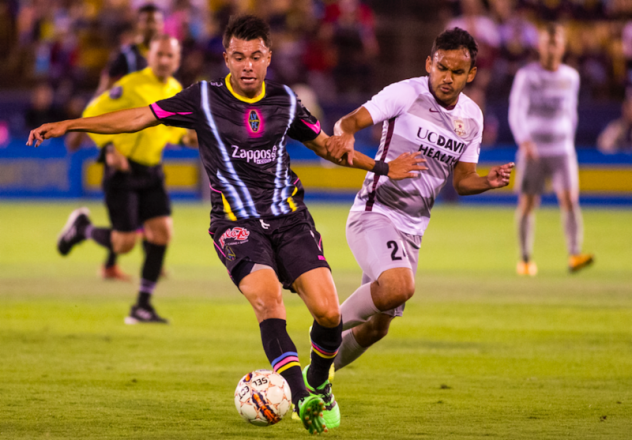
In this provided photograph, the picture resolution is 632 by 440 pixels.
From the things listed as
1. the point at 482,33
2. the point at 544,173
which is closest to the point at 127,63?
the point at 544,173

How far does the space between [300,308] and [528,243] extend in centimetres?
366

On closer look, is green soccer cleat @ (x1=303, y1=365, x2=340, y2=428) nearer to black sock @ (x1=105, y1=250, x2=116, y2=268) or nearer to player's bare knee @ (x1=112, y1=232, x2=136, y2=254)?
player's bare knee @ (x1=112, y1=232, x2=136, y2=254)

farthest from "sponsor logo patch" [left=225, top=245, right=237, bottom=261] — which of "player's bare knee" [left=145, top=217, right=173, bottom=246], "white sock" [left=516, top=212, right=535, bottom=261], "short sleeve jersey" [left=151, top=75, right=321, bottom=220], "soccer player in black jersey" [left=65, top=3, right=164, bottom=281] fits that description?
"white sock" [left=516, top=212, right=535, bottom=261]

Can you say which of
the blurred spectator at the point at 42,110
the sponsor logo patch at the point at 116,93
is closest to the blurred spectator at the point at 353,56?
the blurred spectator at the point at 42,110

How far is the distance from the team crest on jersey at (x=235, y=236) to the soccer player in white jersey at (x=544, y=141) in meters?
7.15

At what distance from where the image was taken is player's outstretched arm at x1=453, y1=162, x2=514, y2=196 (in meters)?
5.91

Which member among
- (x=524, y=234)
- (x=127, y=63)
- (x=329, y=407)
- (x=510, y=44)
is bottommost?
(x=524, y=234)

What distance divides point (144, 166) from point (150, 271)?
104 centimetres

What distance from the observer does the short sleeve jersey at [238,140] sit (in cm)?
548

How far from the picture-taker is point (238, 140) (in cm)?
547

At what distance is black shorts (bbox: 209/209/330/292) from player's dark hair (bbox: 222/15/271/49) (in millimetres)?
1014

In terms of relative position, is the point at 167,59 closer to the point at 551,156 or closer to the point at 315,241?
the point at 315,241

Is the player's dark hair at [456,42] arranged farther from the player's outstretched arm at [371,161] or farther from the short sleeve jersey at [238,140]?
the short sleeve jersey at [238,140]

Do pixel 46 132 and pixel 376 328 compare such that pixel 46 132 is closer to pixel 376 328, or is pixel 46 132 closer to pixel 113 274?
pixel 376 328
